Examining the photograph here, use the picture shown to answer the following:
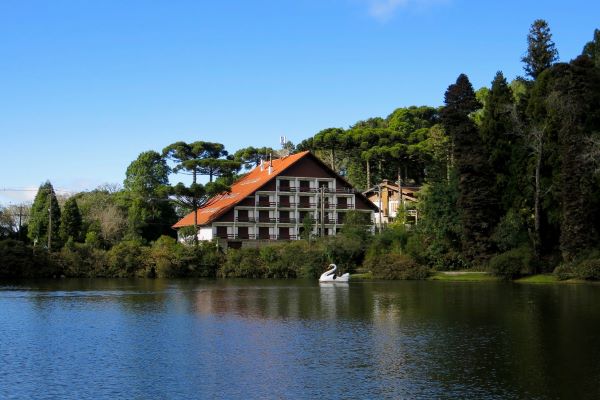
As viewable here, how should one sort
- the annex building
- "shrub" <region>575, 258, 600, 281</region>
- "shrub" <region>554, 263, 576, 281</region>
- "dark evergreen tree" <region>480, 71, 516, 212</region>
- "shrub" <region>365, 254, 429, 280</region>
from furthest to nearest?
the annex building → "shrub" <region>365, 254, 429, 280</region> → "dark evergreen tree" <region>480, 71, 516, 212</region> → "shrub" <region>554, 263, 576, 281</region> → "shrub" <region>575, 258, 600, 281</region>

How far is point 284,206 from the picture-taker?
286 feet

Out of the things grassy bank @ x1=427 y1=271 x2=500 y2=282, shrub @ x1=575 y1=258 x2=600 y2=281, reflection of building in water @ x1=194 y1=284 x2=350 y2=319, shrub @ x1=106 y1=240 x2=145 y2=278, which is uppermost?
shrub @ x1=106 y1=240 x2=145 y2=278

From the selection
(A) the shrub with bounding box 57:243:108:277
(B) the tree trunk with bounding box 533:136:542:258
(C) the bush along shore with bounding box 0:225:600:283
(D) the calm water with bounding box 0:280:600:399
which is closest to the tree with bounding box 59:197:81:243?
(C) the bush along shore with bounding box 0:225:600:283

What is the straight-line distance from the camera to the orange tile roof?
84.5 meters

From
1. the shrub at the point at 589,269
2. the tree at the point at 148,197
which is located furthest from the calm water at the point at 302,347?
the tree at the point at 148,197

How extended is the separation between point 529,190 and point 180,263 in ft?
119

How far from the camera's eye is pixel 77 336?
2755cm

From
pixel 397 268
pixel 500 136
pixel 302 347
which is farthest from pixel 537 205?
pixel 302 347

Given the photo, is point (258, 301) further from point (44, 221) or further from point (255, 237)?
point (44, 221)

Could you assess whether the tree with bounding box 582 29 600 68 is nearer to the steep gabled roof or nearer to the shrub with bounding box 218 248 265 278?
the steep gabled roof

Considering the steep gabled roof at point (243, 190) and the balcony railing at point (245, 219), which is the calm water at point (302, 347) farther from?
the steep gabled roof at point (243, 190)

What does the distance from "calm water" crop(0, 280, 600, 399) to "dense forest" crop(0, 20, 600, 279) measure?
54.3ft

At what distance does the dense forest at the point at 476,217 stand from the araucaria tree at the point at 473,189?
0.10 meters

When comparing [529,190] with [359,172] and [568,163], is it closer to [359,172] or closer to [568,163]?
[568,163]
